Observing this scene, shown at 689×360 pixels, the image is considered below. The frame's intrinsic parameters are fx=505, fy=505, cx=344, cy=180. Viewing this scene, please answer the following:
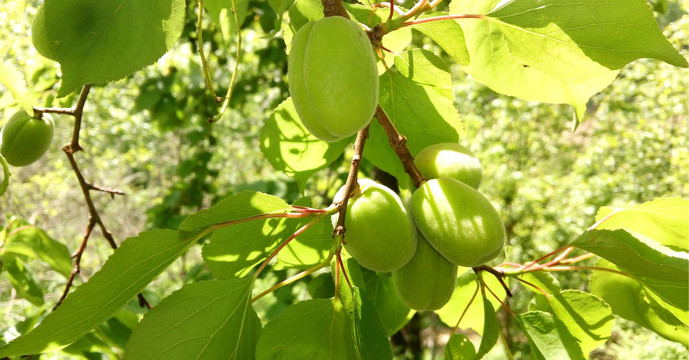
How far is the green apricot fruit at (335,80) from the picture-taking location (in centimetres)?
55

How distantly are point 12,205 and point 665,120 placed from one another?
20.9 feet

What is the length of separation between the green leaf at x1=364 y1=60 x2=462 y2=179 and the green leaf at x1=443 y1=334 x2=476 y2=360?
290 millimetres

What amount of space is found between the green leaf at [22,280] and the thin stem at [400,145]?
3.38ft

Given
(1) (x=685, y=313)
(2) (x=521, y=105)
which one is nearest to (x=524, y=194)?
(2) (x=521, y=105)

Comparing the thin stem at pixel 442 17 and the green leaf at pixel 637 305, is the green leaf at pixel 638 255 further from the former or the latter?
the thin stem at pixel 442 17

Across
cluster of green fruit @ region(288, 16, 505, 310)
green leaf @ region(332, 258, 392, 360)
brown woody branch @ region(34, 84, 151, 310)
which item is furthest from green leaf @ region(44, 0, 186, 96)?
brown woody branch @ region(34, 84, 151, 310)

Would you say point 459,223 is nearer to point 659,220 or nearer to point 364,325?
point 364,325

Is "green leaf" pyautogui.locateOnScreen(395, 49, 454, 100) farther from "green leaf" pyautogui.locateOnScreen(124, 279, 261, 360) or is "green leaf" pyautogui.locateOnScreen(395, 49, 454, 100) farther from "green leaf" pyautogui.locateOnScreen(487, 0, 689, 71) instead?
"green leaf" pyautogui.locateOnScreen(124, 279, 261, 360)

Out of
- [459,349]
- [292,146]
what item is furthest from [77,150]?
[459,349]

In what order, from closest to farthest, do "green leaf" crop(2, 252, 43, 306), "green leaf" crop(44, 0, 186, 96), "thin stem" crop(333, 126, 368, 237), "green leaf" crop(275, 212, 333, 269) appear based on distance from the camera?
"green leaf" crop(44, 0, 186, 96)
"thin stem" crop(333, 126, 368, 237)
"green leaf" crop(275, 212, 333, 269)
"green leaf" crop(2, 252, 43, 306)

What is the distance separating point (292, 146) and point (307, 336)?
0.32m

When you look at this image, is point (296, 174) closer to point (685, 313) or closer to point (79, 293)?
point (79, 293)

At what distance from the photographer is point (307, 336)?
2.15 ft

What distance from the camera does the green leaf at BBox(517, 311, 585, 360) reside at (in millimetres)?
757
